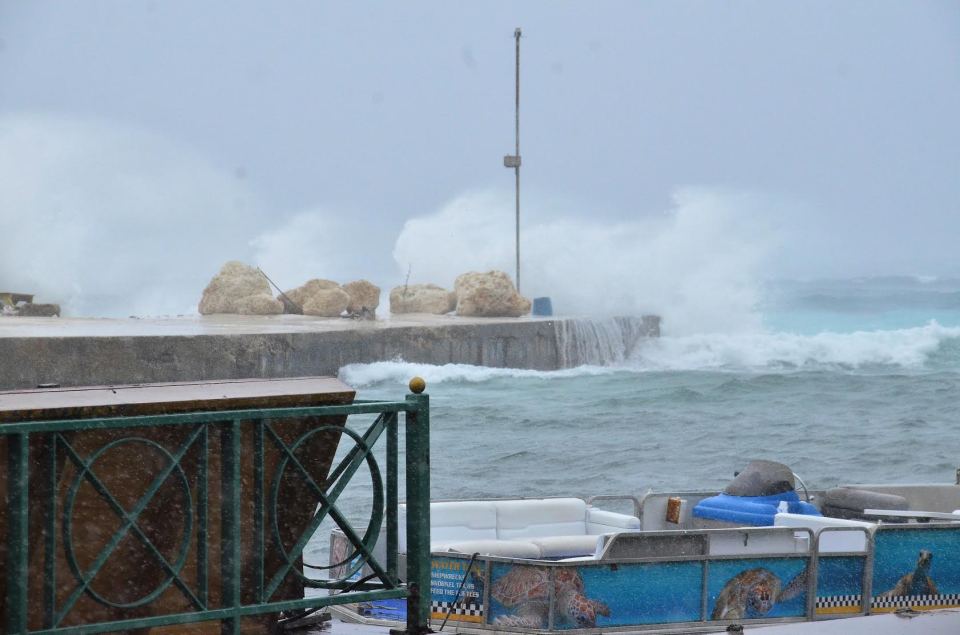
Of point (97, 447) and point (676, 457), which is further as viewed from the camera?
point (676, 457)

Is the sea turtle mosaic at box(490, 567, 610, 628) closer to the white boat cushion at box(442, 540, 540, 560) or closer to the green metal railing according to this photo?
the white boat cushion at box(442, 540, 540, 560)

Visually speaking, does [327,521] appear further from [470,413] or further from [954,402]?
[954,402]

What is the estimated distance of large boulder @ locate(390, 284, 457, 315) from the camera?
49.1m

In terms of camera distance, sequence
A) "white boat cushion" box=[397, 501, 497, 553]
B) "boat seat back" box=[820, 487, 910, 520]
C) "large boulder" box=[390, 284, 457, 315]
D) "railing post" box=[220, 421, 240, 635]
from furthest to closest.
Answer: "large boulder" box=[390, 284, 457, 315] → "boat seat back" box=[820, 487, 910, 520] → "white boat cushion" box=[397, 501, 497, 553] → "railing post" box=[220, 421, 240, 635]

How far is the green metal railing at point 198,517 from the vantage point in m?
4.19

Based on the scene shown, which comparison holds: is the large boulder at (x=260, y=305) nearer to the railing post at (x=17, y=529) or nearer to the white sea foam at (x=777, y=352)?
the white sea foam at (x=777, y=352)

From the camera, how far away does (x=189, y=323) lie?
40.2m

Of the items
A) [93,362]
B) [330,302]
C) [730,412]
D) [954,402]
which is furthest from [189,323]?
[954,402]

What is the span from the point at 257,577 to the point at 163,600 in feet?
1.13

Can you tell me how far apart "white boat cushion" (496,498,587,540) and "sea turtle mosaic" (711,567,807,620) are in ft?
6.55

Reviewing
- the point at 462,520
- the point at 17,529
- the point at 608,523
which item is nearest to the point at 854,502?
the point at 608,523

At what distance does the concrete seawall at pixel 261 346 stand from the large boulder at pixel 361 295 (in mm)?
1336

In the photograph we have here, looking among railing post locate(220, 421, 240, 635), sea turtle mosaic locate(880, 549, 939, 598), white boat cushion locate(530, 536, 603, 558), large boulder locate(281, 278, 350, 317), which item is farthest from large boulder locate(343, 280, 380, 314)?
railing post locate(220, 421, 240, 635)

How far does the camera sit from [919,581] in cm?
859
